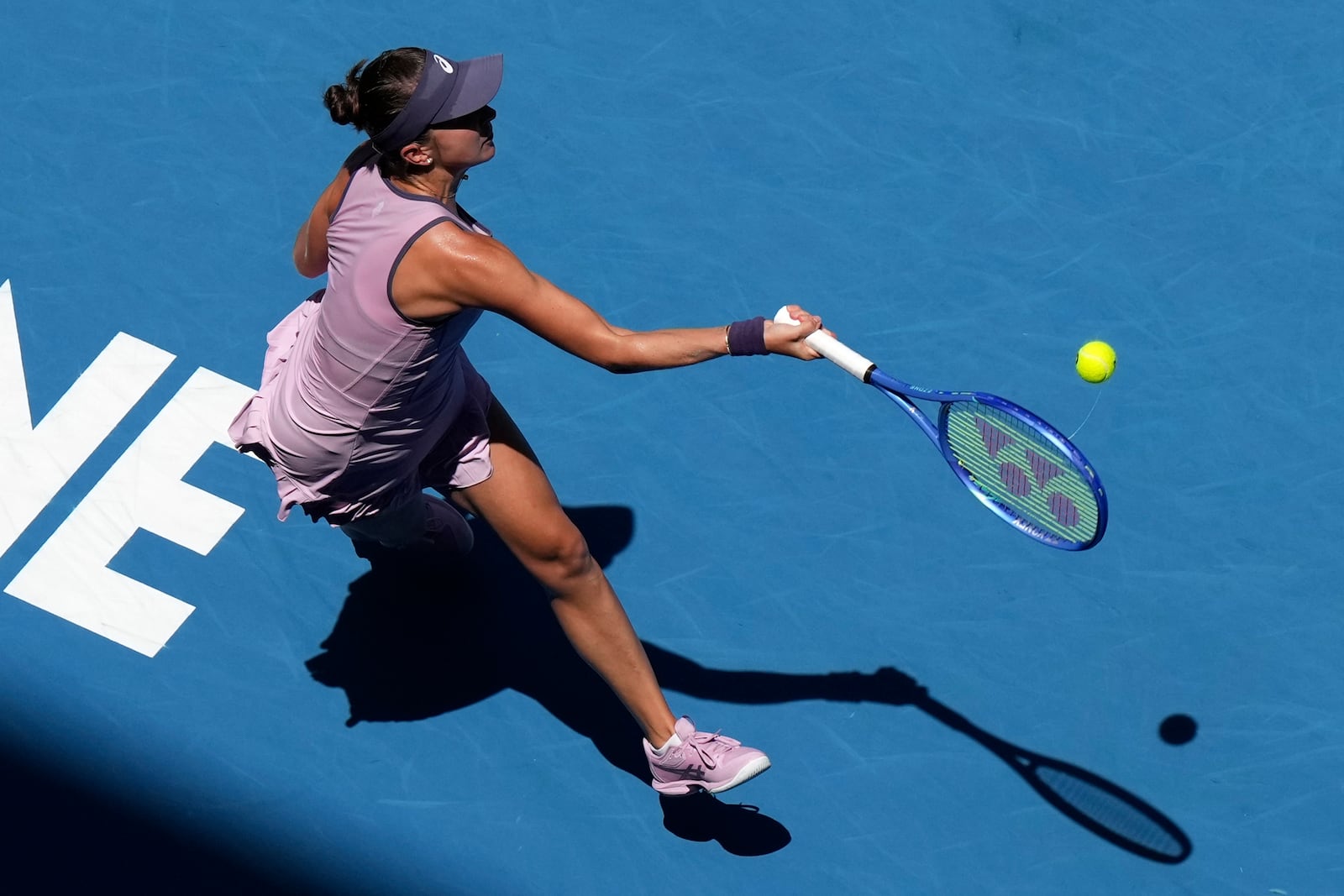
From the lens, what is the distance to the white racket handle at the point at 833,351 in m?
3.95

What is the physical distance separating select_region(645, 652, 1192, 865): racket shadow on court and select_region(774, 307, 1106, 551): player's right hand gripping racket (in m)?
0.81

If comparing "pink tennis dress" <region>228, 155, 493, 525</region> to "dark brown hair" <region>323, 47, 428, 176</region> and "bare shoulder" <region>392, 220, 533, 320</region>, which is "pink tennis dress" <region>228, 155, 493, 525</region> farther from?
"dark brown hair" <region>323, 47, 428, 176</region>

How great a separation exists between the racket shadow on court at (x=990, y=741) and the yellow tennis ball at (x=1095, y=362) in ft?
3.39

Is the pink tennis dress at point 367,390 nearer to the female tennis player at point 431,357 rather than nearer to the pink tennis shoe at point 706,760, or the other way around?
the female tennis player at point 431,357

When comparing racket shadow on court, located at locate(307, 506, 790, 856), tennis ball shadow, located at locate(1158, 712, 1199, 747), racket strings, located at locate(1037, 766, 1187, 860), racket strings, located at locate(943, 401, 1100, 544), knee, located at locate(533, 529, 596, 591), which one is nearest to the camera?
racket strings, located at locate(943, 401, 1100, 544)

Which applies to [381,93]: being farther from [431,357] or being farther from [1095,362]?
[1095,362]

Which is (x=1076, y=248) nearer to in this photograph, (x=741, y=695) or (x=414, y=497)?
(x=741, y=695)

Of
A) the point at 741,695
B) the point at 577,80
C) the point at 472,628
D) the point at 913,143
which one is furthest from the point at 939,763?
the point at 577,80

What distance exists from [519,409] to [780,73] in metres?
1.72

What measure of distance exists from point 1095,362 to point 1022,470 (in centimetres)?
87

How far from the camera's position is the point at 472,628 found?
513cm

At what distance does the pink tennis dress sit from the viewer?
12.7 ft

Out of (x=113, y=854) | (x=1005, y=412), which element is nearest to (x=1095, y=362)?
(x=1005, y=412)

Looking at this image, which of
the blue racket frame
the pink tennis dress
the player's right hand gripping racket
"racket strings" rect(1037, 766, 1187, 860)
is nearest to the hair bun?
the pink tennis dress
